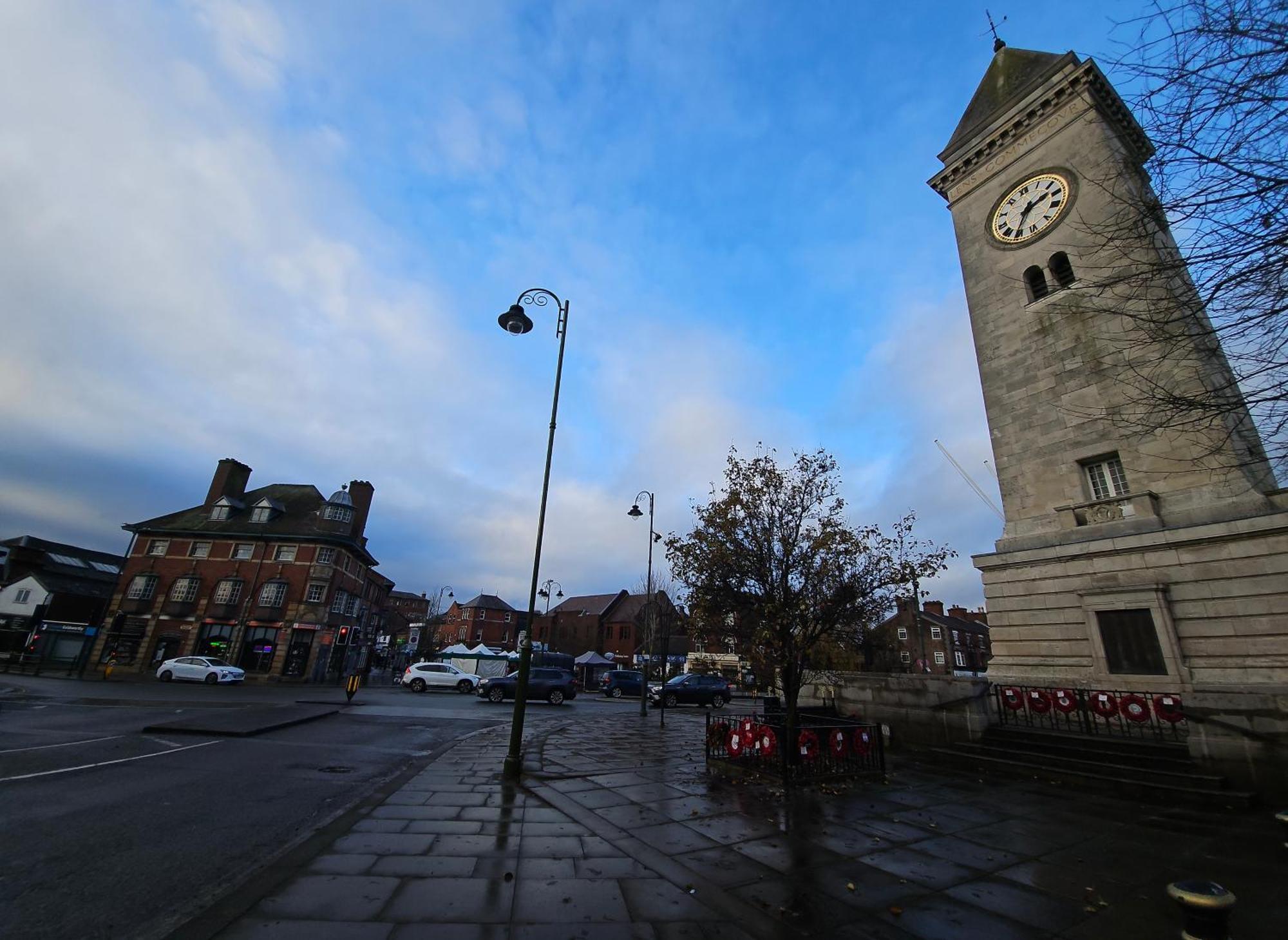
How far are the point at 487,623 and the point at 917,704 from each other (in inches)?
3102

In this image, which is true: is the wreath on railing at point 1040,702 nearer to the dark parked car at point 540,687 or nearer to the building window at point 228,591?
the dark parked car at point 540,687

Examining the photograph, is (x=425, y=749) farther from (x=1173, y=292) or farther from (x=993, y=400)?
(x=993, y=400)

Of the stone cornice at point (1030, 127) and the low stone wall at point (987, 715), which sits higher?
the stone cornice at point (1030, 127)

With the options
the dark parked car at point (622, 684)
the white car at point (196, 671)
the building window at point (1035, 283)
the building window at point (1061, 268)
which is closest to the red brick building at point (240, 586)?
the white car at point (196, 671)

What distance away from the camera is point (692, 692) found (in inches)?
1214

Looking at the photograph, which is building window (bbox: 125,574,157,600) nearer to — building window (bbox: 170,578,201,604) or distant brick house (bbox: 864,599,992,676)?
building window (bbox: 170,578,201,604)

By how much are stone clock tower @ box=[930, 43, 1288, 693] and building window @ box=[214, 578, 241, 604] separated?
155ft

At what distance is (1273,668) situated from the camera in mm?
11586

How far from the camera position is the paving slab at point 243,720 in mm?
13016

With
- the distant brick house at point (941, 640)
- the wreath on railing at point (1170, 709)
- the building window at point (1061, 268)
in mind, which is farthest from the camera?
the distant brick house at point (941, 640)

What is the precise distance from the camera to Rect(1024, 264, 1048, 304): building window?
60.5 feet

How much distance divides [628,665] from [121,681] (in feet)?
163

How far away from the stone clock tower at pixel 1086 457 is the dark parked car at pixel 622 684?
87.5 feet

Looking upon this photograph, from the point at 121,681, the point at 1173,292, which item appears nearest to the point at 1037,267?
the point at 1173,292
